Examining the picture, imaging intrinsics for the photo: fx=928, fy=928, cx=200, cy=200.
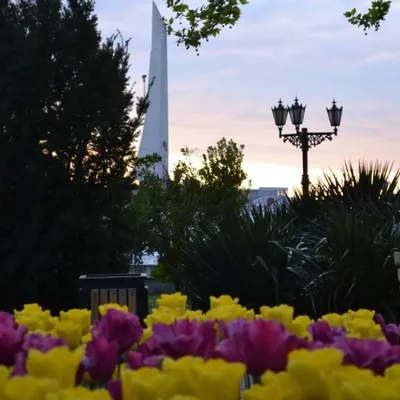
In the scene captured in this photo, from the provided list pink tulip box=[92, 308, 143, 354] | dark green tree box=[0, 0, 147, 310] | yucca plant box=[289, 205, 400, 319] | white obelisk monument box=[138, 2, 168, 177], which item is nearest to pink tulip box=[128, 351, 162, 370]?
pink tulip box=[92, 308, 143, 354]

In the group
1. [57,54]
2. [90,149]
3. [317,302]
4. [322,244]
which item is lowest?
[317,302]

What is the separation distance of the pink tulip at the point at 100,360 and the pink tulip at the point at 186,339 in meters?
0.10

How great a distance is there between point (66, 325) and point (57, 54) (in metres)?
10.4

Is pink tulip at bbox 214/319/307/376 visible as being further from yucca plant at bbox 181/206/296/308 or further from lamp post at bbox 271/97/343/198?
lamp post at bbox 271/97/343/198

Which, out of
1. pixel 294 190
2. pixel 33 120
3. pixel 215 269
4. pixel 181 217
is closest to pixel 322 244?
pixel 215 269

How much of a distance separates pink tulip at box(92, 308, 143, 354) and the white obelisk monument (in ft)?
170

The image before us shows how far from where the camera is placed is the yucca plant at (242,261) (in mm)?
8992

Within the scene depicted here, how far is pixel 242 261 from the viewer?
925 centimetres

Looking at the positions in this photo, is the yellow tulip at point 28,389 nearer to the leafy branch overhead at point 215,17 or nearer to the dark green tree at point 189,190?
the leafy branch overhead at point 215,17

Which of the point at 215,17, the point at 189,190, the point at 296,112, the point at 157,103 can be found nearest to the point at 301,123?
the point at 296,112

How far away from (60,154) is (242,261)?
3499mm

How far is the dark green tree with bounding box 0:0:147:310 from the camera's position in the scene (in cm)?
1135

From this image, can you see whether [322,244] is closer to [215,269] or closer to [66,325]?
[215,269]

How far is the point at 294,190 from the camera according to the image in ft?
38.2
